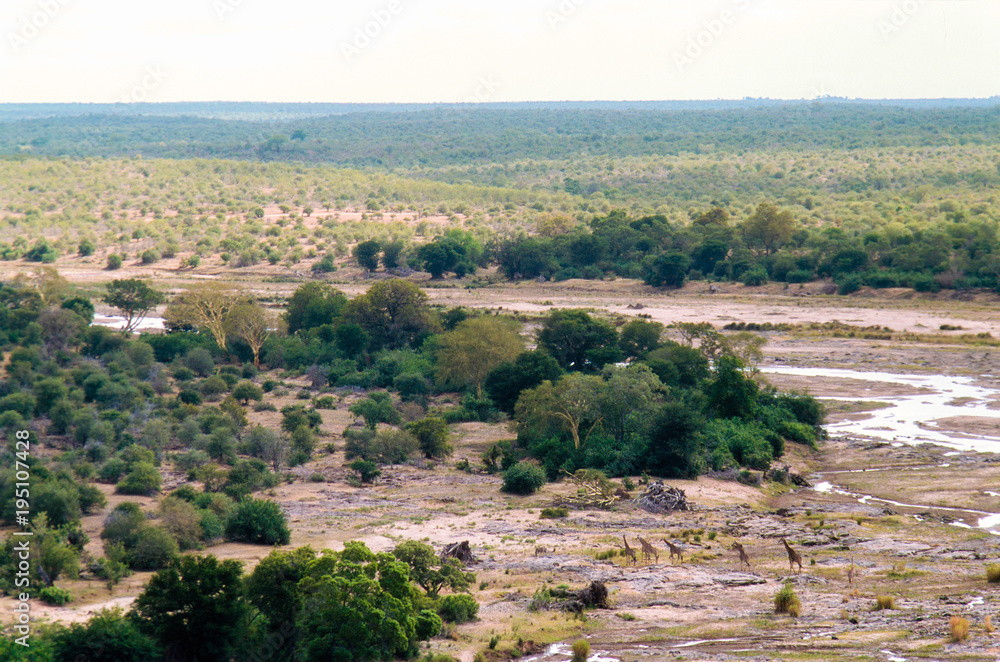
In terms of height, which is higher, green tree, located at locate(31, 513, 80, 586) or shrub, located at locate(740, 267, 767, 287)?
green tree, located at locate(31, 513, 80, 586)

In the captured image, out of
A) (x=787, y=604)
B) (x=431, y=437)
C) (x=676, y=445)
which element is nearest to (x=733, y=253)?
(x=676, y=445)

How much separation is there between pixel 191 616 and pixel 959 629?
12961mm

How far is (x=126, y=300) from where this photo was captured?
201 feet

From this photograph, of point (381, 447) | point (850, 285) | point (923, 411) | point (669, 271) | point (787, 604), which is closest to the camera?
point (787, 604)

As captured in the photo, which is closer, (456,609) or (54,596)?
(456,609)

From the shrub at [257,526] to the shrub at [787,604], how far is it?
1175 centimetres

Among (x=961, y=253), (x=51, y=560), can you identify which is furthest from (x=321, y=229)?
(x=51, y=560)

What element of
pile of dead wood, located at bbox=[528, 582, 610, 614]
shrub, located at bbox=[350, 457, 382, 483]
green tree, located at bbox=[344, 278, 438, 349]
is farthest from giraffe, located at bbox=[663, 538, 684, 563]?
green tree, located at bbox=[344, 278, 438, 349]

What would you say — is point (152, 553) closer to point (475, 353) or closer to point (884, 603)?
point (884, 603)

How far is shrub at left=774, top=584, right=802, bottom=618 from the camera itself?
1985 cm

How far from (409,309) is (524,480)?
24811mm

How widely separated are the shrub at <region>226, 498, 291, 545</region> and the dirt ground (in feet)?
1.69

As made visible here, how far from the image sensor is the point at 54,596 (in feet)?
66.5

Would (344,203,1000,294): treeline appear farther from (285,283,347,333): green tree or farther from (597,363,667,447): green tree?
(597,363,667,447): green tree
